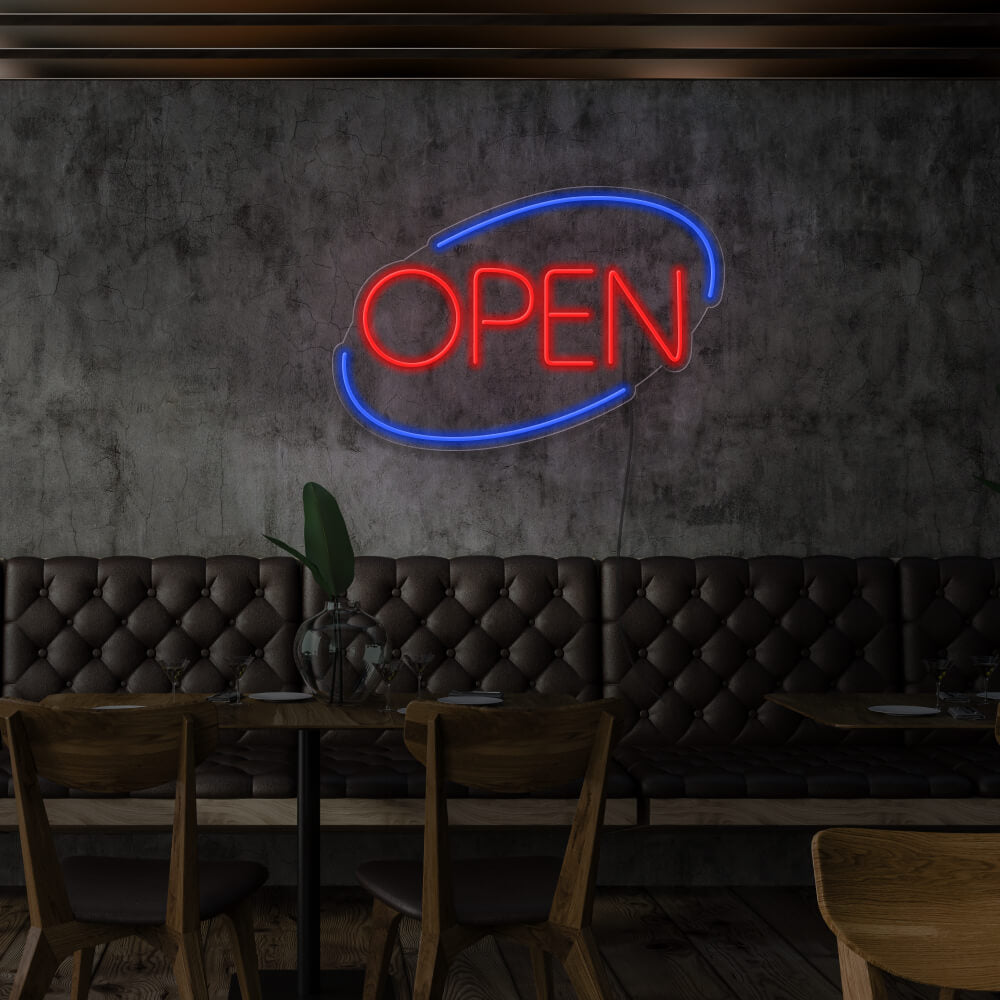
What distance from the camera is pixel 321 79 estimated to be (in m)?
3.97

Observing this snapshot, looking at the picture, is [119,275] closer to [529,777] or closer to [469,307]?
[469,307]

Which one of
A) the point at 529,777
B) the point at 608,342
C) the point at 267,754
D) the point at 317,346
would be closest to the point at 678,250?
the point at 608,342

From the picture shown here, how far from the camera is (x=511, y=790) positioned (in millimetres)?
1922

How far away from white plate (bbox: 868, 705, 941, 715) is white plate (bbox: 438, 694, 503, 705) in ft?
2.93

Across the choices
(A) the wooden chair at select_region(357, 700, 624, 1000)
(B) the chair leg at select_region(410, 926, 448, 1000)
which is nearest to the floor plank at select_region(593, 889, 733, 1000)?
(A) the wooden chair at select_region(357, 700, 624, 1000)

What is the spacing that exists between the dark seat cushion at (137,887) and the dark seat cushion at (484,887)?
0.25 m

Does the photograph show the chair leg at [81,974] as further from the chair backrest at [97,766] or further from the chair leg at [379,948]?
the chair leg at [379,948]

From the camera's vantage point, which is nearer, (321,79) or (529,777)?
(529,777)

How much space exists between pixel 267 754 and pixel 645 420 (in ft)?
5.63

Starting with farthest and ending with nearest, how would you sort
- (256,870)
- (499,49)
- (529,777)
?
(499,49) → (256,870) → (529,777)

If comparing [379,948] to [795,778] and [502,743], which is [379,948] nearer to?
[502,743]

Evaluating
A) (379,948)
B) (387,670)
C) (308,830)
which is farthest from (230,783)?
(379,948)

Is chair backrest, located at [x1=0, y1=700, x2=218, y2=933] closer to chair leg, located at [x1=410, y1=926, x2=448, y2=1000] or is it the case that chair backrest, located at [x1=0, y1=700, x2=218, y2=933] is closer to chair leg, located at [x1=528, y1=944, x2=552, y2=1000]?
chair leg, located at [x1=410, y1=926, x2=448, y2=1000]

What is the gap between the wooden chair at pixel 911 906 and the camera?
1.00m
